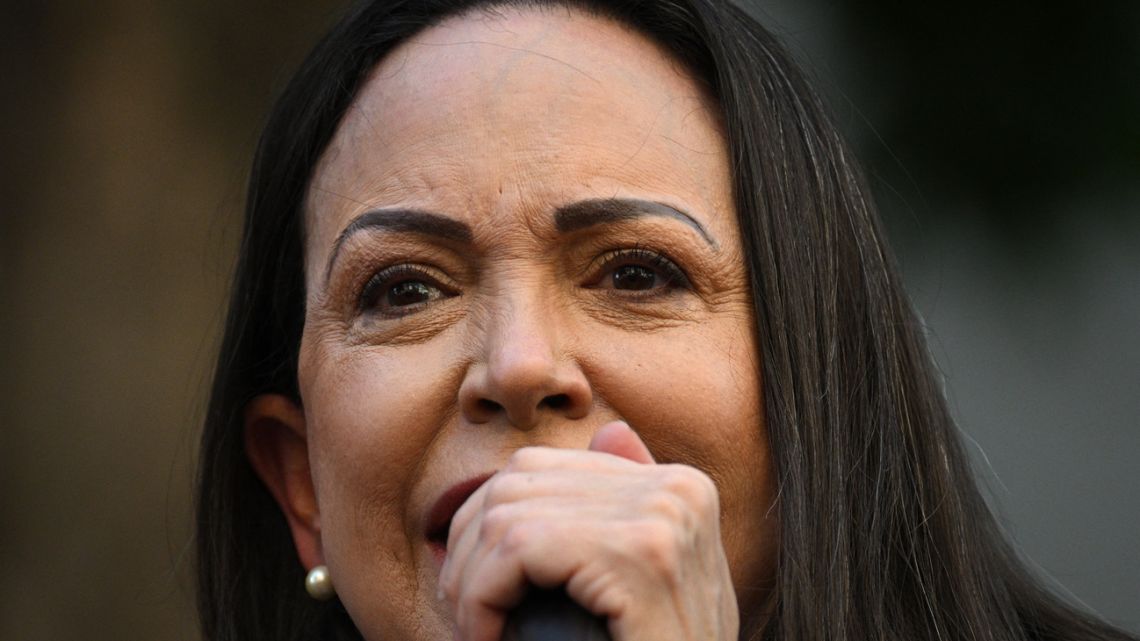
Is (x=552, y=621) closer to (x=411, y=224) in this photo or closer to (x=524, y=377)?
(x=524, y=377)

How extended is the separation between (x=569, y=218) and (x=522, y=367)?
29cm

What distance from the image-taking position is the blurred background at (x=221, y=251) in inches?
176

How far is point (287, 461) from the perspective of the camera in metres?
2.86

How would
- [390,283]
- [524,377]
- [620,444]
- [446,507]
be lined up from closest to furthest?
[620,444], [524,377], [446,507], [390,283]

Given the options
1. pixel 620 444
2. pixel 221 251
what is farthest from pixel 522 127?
pixel 221 251

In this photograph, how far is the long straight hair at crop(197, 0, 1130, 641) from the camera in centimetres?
235

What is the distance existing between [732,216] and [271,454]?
95 centimetres

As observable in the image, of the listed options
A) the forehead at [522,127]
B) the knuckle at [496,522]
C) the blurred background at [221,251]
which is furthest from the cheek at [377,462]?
the blurred background at [221,251]

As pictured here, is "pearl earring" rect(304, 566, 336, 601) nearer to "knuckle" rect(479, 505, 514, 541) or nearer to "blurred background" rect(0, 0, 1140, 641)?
"knuckle" rect(479, 505, 514, 541)

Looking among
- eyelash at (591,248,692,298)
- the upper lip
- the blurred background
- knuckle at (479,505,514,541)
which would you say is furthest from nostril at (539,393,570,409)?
the blurred background

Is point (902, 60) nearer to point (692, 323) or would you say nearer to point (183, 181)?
point (183, 181)

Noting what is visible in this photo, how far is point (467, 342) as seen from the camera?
237cm

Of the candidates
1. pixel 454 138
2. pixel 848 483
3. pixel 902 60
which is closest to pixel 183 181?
pixel 902 60

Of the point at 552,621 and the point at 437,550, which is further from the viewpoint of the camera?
the point at 437,550
